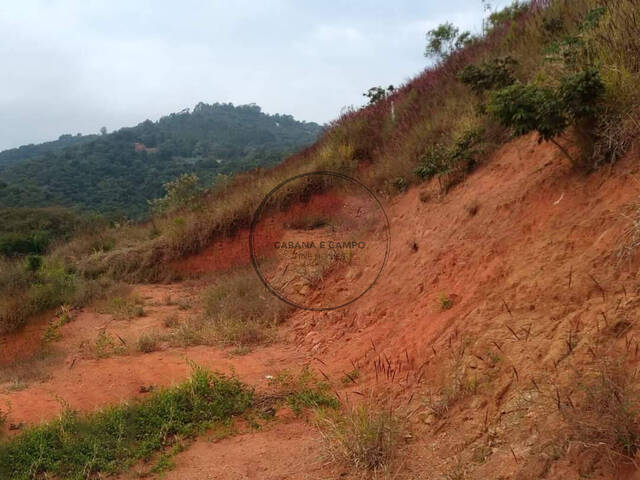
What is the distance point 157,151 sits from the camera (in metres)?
47.9

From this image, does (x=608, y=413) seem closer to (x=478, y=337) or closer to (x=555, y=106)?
(x=478, y=337)

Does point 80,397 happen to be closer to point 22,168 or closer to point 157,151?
point 22,168

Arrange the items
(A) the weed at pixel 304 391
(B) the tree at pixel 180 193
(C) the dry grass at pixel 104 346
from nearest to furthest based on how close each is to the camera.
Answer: (A) the weed at pixel 304 391 < (C) the dry grass at pixel 104 346 < (B) the tree at pixel 180 193

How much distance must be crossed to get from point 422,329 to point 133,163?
142ft

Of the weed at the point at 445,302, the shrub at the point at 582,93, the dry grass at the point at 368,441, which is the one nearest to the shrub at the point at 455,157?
the shrub at the point at 582,93

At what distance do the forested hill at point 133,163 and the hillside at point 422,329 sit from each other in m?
16.3

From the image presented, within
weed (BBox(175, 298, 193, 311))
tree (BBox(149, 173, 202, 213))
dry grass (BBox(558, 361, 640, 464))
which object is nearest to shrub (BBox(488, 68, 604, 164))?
dry grass (BBox(558, 361, 640, 464))

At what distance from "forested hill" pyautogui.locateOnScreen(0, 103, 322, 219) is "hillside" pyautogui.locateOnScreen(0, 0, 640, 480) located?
16.3 metres

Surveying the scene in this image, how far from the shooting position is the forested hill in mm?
29641

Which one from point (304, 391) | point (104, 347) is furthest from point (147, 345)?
point (304, 391)

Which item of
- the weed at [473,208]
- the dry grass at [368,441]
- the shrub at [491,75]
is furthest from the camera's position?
the shrub at [491,75]

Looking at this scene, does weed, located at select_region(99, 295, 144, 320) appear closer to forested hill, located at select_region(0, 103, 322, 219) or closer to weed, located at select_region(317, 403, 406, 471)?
weed, located at select_region(317, 403, 406, 471)

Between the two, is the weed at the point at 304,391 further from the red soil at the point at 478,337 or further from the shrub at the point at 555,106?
the shrub at the point at 555,106

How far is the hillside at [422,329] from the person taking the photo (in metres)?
2.42
